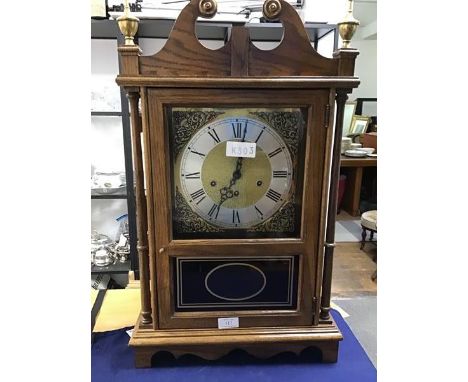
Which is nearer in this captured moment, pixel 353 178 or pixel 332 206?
pixel 332 206

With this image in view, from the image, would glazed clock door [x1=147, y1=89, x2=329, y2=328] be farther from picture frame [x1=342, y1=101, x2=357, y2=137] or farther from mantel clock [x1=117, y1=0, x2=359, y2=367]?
picture frame [x1=342, y1=101, x2=357, y2=137]

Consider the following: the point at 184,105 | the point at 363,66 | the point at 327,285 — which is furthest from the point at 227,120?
the point at 363,66

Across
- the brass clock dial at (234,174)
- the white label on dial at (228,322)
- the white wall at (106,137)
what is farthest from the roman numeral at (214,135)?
the white wall at (106,137)

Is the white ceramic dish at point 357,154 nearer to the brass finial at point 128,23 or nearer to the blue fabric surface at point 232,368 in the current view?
the blue fabric surface at point 232,368

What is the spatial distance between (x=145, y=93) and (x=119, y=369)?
0.57 meters

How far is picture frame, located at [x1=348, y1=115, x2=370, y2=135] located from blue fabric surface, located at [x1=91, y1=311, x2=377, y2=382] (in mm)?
3458

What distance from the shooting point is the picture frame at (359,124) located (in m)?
3.92

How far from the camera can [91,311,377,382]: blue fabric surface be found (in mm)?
739

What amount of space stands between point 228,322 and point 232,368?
0.32 feet

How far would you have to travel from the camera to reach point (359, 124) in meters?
3.96

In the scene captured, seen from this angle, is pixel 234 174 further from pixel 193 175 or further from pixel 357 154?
pixel 357 154

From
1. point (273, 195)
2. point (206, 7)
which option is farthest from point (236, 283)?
Result: point (206, 7)

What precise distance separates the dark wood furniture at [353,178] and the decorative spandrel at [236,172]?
2.59 meters

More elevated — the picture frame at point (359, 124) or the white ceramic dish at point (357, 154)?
the picture frame at point (359, 124)
